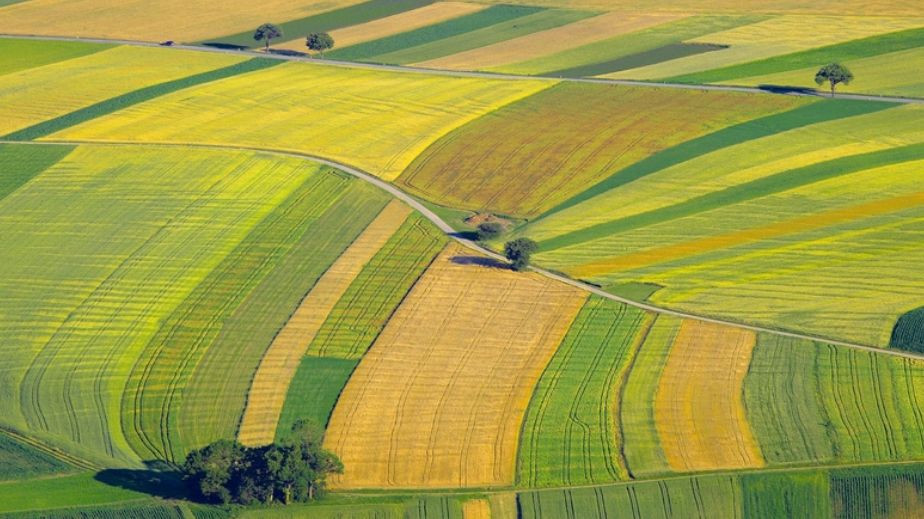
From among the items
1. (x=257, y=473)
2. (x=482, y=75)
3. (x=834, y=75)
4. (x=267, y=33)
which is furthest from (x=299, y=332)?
(x=267, y=33)

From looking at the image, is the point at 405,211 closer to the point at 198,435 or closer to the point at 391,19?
the point at 198,435

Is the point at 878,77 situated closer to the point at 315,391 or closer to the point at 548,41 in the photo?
the point at 548,41

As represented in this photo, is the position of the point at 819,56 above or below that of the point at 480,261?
above

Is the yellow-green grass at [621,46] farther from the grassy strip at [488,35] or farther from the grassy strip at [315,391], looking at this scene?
the grassy strip at [315,391]

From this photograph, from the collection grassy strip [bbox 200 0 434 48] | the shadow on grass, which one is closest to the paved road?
the shadow on grass

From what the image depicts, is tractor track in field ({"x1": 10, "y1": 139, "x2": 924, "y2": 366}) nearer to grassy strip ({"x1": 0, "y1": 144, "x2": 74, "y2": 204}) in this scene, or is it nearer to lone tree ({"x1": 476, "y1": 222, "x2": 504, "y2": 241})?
lone tree ({"x1": 476, "y1": 222, "x2": 504, "y2": 241})
